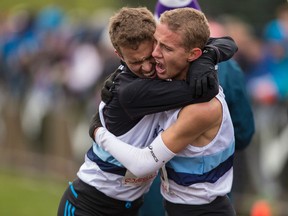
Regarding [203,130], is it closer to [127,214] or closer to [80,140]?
[127,214]

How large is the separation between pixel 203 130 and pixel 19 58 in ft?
37.9

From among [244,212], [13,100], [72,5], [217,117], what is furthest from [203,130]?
[72,5]

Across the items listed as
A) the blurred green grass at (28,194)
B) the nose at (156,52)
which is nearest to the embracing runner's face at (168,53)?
the nose at (156,52)

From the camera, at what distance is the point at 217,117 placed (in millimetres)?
5805

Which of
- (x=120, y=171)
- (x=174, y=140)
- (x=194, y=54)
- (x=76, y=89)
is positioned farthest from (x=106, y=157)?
(x=76, y=89)

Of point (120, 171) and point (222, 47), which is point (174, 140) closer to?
point (120, 171)

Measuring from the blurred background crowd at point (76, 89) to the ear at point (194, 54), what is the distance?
200cm

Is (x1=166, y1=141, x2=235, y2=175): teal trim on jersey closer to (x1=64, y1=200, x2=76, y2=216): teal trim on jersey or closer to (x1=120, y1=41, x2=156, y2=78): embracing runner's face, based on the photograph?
(x1=120, y1=41, x2=156, y2=78): embracing runner's face

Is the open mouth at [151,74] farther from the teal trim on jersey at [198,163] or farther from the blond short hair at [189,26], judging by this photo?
the teal trim on jersey at [198,163]

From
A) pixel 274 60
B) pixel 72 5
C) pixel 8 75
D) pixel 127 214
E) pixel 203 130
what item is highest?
pixel 203 130

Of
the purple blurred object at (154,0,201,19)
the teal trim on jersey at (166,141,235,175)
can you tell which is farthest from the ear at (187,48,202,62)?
the purple blurred object at (154,0,201,19)

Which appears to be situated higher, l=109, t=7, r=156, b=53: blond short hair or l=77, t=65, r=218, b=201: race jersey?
l=109, t=7, r=156, b=53: blond short hair

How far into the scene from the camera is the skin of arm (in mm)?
5730

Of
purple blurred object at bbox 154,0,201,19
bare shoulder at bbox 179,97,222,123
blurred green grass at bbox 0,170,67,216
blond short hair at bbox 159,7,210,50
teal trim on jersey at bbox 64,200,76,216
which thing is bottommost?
blurred green grass at bbox 0,170,67,216
